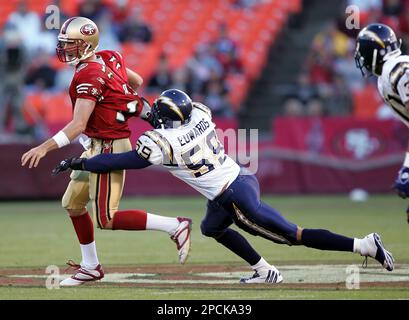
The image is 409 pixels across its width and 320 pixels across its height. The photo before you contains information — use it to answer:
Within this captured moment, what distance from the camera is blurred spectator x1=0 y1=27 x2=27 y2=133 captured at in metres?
16.0

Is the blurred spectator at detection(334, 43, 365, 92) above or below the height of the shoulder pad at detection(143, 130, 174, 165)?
above

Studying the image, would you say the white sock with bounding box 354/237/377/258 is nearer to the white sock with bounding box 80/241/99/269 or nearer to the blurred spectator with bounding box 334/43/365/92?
the white sock with bounding box 80/241/99/269

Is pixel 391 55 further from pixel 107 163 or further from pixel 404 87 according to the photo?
pixel 107 163

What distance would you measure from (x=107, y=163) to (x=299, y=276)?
183cm

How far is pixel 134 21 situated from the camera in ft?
61.2

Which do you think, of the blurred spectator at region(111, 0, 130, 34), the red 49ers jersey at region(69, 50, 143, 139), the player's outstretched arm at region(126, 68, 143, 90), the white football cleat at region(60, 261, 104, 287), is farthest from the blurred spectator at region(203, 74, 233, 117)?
the white football cleat at region(60, 261, 104, 287)

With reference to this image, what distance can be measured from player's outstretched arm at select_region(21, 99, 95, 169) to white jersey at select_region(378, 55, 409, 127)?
7.32 ft

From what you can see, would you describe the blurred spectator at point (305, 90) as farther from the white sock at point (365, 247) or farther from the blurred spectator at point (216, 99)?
the white sock at point (365, 247)

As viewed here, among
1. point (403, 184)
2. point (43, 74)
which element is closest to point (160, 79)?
point (43, 74)

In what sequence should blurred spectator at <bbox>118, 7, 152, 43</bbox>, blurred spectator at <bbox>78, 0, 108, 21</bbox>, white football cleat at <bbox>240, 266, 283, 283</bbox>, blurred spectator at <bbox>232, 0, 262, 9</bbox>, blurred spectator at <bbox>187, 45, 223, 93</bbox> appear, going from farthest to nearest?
blurred spectator at <bbox>232, 0, 262, 9</bbox>
blurred spectator at <bbox>118, 7, 152, 43</bbox>
blurred spectator at <bbox>78, 0, 108, 21</bbox>
blurred spectator at <bbox>187, 45, 223, 93</bbox>
white football cleat at <bbox>240, 266, 283, 283</bbox>

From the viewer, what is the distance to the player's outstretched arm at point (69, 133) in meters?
7.07

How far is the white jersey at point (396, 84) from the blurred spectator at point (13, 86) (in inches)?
384
